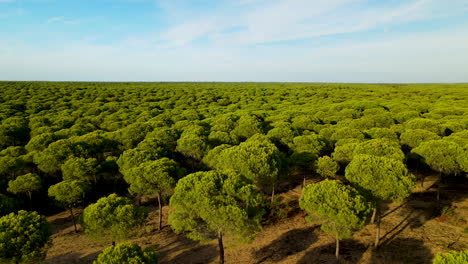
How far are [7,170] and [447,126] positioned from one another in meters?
67.9

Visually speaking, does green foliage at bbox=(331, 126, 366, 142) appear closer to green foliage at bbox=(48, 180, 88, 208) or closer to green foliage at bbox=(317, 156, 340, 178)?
green foliage at bbox=(317, 156, 340, 178)

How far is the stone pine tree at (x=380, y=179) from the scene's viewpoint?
848 inches

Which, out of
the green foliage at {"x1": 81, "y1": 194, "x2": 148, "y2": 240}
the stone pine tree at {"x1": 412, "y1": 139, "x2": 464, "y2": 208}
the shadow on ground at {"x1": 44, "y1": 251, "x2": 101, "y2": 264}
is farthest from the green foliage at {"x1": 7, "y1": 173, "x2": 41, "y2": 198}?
the stone pine tree at {"x1": 412, "y1": 139, "x2": 464, "y2": 208}

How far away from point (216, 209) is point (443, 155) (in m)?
26.8

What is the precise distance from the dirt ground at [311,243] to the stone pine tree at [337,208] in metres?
4.15

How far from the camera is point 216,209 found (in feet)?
60.3

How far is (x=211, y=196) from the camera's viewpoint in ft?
62.8

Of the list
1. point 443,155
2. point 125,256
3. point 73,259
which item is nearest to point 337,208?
point 125,256

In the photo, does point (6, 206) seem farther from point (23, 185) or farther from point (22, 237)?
point (22, 237)

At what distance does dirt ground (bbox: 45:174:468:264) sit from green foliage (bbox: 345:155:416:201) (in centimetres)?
532

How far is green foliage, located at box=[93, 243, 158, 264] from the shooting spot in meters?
14.8

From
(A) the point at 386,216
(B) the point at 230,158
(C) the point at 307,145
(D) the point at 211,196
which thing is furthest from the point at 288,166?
(D) the point at 211,196

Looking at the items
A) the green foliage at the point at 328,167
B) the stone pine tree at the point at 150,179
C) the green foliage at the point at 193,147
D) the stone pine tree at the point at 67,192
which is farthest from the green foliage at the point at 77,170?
the green foliage at the point at 328,167

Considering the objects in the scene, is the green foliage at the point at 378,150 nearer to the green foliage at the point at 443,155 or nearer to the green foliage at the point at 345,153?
the green foliage at the point at 345,153
